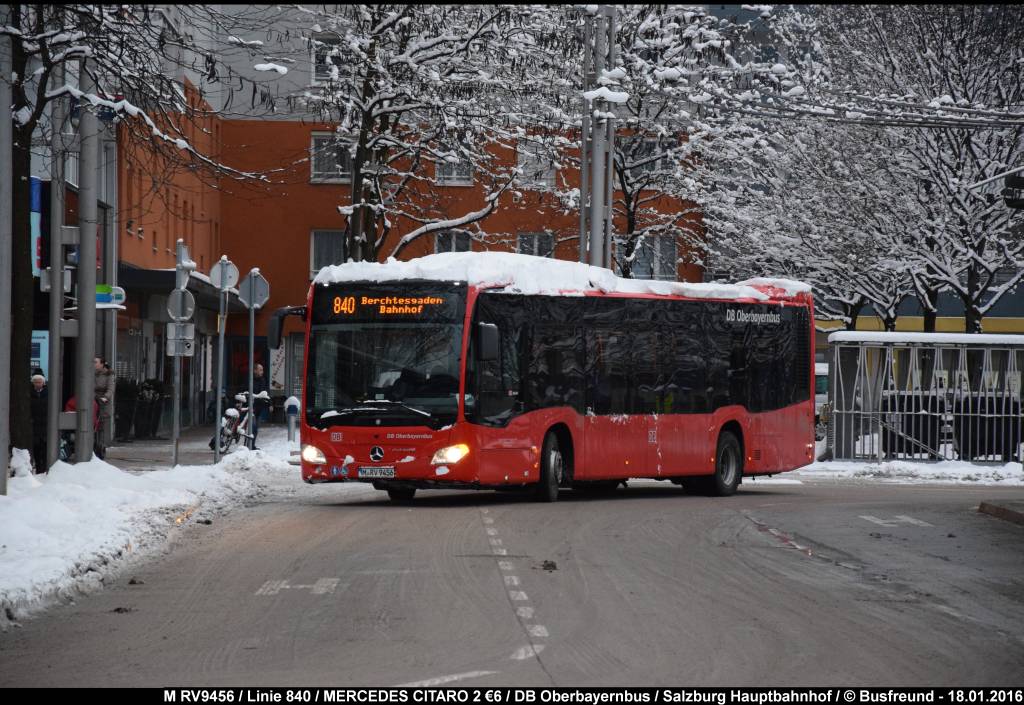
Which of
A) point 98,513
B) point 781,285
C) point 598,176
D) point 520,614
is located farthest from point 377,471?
point 598,176

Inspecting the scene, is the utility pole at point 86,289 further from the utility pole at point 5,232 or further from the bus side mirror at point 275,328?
the utility pole at point 5,232

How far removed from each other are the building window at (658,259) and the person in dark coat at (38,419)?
26108 mm

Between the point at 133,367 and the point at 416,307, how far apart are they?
23068mm

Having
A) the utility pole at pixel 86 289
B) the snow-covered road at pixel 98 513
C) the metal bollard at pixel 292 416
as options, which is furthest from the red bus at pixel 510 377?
the metal bollard at pixel 292 416

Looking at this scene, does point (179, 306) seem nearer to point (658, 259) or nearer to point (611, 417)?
point (611, 417)

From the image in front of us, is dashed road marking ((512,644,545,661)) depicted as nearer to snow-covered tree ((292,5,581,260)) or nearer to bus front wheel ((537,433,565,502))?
bus front wheel ((537,433,565,502))

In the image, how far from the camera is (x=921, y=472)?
3491 cm

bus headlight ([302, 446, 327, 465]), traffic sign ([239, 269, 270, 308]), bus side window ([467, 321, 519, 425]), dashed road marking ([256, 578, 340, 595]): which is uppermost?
traffic sign ([239, 269, 270, 308])

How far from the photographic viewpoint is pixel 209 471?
25.5m

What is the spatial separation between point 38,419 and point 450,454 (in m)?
8.32

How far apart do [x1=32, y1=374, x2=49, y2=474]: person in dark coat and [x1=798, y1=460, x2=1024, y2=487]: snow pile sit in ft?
47.6

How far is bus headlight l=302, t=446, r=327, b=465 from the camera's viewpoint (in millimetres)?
22375

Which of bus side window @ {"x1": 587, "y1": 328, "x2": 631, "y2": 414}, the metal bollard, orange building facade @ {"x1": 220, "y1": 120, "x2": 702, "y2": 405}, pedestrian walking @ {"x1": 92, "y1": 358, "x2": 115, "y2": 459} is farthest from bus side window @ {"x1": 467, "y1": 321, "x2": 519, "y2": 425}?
orange building facade @ {"x1": 220, "y1": 120, "x2": 702, "y2": 405}
